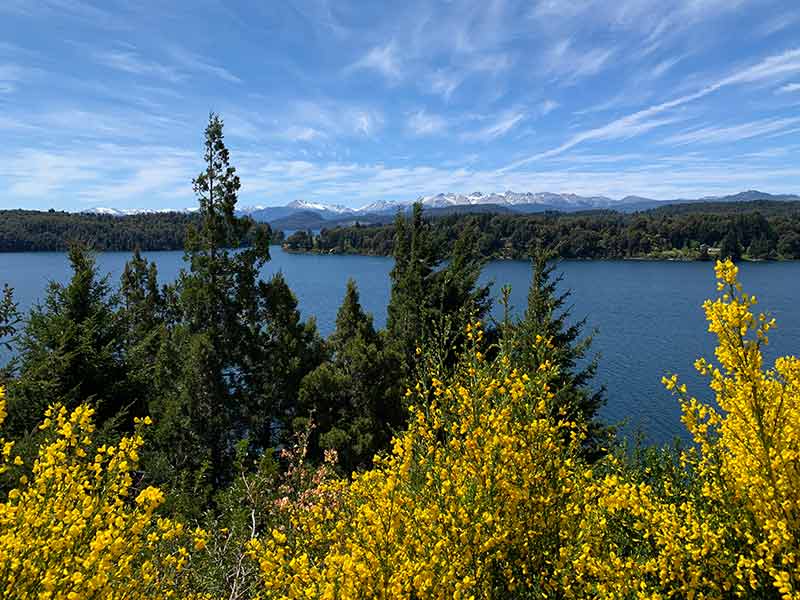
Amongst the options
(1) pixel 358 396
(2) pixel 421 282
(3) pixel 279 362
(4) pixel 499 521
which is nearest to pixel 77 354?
(3) pixel 279 362

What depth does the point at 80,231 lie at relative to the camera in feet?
370

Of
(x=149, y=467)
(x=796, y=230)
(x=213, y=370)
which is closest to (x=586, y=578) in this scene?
(x=149, y=467)

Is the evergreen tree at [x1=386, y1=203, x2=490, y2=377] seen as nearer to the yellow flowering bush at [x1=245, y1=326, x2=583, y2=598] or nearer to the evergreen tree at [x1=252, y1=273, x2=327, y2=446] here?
the evergreen tree at [x1=252, y1=273, x2=327, y2=446]

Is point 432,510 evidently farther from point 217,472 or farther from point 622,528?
point 217,472

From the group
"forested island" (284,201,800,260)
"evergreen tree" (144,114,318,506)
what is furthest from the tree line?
"forested island" (284,201,800,260)

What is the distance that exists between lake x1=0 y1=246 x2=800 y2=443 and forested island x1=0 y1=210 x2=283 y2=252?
741 cm

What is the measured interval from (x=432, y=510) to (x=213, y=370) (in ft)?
41.6

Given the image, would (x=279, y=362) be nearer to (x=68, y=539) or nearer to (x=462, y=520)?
(x=68, y=539)

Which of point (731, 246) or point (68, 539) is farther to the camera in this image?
point (731, 246)

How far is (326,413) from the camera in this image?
54.3ft

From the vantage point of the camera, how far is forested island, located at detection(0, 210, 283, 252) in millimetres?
116688

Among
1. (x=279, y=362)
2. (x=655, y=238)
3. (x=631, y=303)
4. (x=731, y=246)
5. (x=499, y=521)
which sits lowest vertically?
(x=631, y=303)

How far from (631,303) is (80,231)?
11668 cm

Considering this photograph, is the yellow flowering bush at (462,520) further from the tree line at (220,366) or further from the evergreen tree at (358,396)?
the evergreen tree at (358,396)
